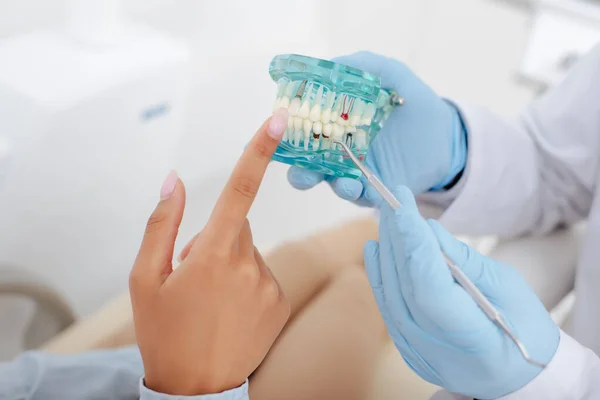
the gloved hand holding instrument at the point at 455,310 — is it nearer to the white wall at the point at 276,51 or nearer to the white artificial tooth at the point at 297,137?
the white artificial tooth at the point at 297,137

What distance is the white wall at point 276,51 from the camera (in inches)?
42.1

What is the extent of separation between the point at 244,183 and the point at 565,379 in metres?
0.36

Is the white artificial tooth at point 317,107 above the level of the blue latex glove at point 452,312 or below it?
above

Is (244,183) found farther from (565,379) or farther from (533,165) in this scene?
(533,165)

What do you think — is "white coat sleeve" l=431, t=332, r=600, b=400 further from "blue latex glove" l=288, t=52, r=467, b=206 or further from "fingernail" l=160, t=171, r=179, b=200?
"fingernail" l=160, t=171, r=179, b=200

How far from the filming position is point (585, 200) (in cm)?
87

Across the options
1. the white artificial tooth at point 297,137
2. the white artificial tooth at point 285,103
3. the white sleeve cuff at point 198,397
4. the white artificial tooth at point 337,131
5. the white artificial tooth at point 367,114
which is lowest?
the white sleeve cuff at point 198,397

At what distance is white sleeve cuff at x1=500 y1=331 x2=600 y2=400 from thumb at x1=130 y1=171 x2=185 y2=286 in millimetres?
355

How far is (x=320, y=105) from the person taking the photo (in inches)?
23.7

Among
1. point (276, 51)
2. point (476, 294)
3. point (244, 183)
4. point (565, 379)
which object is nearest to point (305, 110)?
point (244, 183)

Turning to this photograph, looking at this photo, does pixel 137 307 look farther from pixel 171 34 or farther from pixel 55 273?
pixel 171 34

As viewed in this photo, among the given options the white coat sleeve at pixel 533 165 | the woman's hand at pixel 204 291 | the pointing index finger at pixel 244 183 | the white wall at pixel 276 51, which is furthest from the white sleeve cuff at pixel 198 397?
the white coat sleeve at pixel 533 165

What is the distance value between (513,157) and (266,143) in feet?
1.55

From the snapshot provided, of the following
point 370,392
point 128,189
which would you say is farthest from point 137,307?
point 128,189
